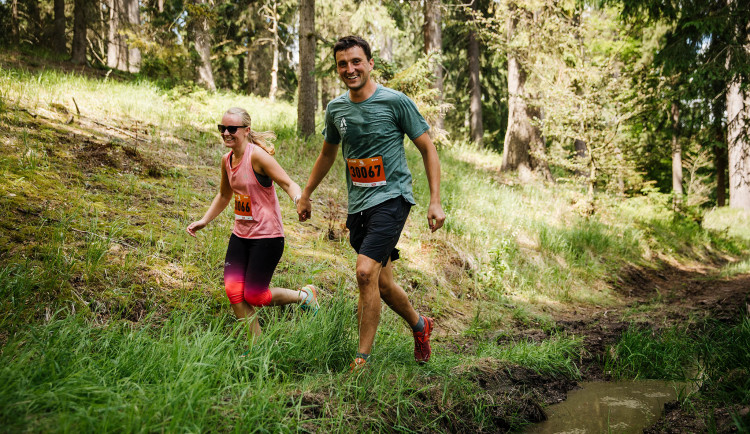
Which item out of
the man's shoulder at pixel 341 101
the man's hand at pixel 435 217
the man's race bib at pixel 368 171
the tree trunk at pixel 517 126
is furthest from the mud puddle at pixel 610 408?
the tree trunk at pixel 517 126

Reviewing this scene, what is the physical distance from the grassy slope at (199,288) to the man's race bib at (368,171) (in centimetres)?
106

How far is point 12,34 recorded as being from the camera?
619 inches

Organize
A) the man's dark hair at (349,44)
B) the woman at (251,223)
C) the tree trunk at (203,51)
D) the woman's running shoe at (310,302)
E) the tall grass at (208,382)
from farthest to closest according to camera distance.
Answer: the tree trunk at (203,51), the woman's running shoe at (310,302), the woman at (251,223), the man's dark hair at (349,44), the tall grass at (208,382)

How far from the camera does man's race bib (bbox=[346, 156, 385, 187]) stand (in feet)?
11.0

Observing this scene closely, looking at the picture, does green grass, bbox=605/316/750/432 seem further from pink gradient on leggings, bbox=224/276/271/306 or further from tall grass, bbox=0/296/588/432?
pink gradient on leggings, bbox=224/276/271/306

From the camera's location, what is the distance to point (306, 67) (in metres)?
9.73

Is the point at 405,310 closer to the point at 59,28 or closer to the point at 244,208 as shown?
the point at 244,208

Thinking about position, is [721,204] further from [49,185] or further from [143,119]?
[49,185]

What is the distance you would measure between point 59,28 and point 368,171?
58.4 ft

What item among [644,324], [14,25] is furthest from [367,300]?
[14,25]

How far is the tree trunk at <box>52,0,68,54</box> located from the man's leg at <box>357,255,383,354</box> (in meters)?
17.9

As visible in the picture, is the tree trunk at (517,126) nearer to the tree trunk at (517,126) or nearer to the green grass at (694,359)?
the tree trunk at (517,126)

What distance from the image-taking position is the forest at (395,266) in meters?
2.61

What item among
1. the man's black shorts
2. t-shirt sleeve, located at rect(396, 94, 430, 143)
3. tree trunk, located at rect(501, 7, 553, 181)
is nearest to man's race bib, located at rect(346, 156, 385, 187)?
the man's black shorts
